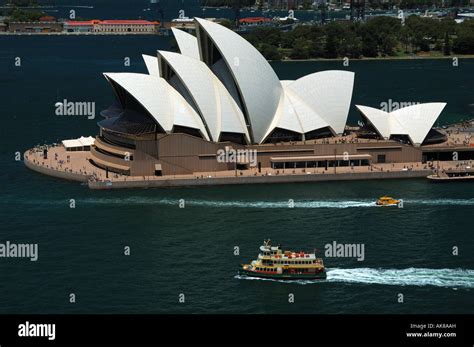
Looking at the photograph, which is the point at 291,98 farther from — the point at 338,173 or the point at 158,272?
the point at 158,272

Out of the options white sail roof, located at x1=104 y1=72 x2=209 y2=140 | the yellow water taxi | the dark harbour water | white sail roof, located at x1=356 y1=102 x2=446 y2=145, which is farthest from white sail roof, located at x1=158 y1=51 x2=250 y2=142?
the yellow water taxi

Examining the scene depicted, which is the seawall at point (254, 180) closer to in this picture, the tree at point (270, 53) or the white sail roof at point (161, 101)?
the white sail roof at point (161, 101)

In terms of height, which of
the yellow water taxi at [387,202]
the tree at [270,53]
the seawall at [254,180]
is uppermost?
the tree at [270,53]

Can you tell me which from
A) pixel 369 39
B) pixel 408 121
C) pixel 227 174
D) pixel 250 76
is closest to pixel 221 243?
pixel 227 174

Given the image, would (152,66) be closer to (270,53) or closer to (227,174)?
(227,174)

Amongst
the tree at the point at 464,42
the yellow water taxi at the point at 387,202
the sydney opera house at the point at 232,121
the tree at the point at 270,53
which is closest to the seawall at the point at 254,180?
the sydney opera house at the point at 232,121

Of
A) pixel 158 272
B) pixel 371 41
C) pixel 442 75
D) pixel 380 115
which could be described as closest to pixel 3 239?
pixel 158 272
